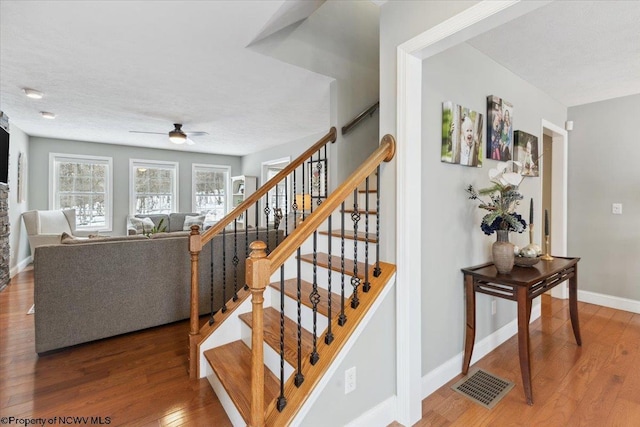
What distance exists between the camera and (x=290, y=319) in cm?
200

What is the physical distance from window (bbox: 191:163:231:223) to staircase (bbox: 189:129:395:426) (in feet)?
17.9

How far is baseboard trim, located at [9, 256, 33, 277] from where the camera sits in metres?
4.53

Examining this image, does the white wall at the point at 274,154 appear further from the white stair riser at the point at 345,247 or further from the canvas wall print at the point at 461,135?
the canvas wall print at the point at 461,135

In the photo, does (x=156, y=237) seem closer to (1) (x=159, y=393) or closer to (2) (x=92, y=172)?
(1) (x=159, y=393)

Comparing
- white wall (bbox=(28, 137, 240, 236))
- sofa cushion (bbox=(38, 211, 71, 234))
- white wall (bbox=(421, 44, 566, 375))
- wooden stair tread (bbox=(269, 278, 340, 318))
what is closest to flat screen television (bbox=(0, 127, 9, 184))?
sofa cushion (bbox=(38, 211, 71, 234))

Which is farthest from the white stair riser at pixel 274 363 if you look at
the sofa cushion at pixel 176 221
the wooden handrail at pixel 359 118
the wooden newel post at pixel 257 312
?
the sofa cushion at pixel 176 221

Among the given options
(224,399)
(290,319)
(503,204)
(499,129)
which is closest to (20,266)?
(224,399)

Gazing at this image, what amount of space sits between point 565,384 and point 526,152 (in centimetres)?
189

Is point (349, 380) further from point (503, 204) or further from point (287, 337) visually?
point (503, 204)

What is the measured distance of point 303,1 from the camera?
71.2 inches

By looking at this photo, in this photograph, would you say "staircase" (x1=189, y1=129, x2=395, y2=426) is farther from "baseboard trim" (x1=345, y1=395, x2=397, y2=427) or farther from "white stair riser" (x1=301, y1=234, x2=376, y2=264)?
"baseboard trim" (x1=345, y1=395, x2=397, y2=427)

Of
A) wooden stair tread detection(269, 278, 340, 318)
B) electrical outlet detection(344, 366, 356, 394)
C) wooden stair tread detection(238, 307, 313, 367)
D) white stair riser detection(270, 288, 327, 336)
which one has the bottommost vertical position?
electrical outlet detection(344, 366, 356, 394)

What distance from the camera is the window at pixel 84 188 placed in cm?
588

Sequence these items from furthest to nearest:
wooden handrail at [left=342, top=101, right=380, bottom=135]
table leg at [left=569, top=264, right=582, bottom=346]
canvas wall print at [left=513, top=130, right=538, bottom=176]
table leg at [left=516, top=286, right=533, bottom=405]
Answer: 1. wooden handrail at [left=342, top=101, right=380, bottom=135]
2. canvas wall print at [left=513, top=130, right=538, bottom=176]
3. table leg at [left=569, top=264, right=582, bottom=346]
4. table leg at [left=516, top=286, right=533, bottom=405]
